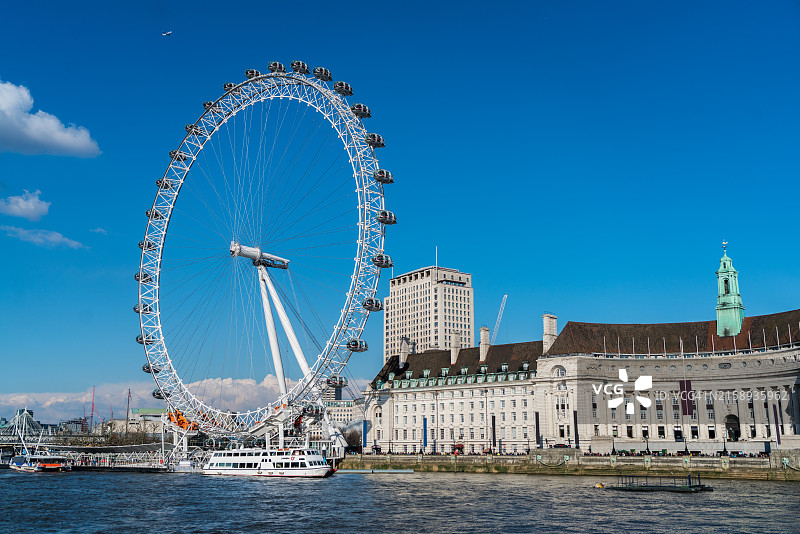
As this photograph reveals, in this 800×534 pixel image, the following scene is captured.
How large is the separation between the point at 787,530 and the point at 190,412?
87436 mm

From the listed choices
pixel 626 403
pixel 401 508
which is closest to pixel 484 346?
pixel 626 403

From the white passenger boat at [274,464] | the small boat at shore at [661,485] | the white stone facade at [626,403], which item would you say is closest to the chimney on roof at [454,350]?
the white stone facade at [626,403]

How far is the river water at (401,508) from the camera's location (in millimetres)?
53031

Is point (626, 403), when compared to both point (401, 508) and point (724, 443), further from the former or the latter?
point (401, 508)

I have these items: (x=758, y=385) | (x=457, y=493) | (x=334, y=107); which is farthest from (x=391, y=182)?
(x=758, y=385)

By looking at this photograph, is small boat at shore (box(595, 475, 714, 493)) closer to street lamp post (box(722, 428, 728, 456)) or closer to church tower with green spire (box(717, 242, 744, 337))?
street lamp post (box(722, 428, 728, 456))

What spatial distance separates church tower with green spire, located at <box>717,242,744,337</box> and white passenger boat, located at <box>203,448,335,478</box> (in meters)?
69.0

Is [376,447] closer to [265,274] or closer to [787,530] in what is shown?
[265,274]

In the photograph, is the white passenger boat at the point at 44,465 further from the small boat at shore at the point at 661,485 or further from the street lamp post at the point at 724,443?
the street lamp post at the point at 724,443

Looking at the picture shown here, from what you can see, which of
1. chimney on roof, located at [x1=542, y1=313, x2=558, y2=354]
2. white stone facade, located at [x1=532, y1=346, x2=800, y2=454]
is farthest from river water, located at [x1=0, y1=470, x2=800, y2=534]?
chimney on roof, located at [x1=542, y1=313, x2=558, y2=354]

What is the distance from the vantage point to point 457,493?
75.9 m

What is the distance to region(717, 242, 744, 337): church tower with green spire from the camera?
125 metres

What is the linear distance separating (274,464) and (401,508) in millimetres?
43289

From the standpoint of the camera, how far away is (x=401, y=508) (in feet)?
209
